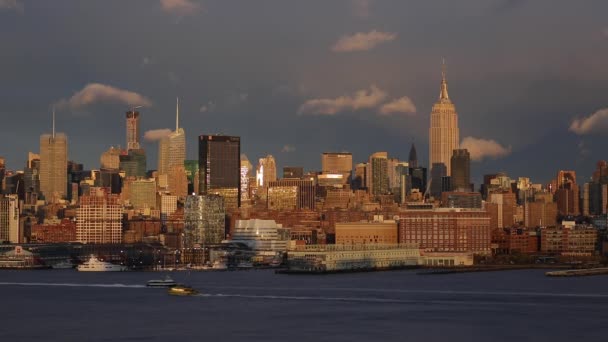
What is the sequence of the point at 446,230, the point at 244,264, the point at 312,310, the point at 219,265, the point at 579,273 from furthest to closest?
the point at 446,230, the point at 244,264, the point at 219,265, the point at 579,273, the point at 312,310

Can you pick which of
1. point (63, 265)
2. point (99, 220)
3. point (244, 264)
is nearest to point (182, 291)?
point (244, 264)

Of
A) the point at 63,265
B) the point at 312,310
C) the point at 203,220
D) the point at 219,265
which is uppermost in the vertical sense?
the point at 203,220

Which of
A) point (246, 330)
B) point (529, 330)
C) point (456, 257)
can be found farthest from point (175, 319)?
point (456, 257)

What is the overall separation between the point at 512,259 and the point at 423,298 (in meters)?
61.7

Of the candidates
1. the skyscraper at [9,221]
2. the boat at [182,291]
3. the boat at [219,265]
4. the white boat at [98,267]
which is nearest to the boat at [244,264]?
the boat at [219,265]

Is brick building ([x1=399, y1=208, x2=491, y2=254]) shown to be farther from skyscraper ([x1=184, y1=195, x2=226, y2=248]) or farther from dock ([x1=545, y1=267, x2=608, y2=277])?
dock ([x1=545, y1=267, x2=608, y2=277])

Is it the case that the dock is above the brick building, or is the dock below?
below

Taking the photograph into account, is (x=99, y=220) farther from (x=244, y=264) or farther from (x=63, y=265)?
(x=244, y=264)

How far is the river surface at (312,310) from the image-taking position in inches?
2251

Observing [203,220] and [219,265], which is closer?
[219,265]

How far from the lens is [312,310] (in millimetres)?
68062

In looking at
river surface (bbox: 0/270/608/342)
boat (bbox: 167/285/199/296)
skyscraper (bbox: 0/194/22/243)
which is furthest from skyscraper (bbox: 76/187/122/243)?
boat (bbox: 167/285/199/296)

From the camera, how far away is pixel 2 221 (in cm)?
18588

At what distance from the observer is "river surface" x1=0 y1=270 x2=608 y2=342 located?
57188 mm
